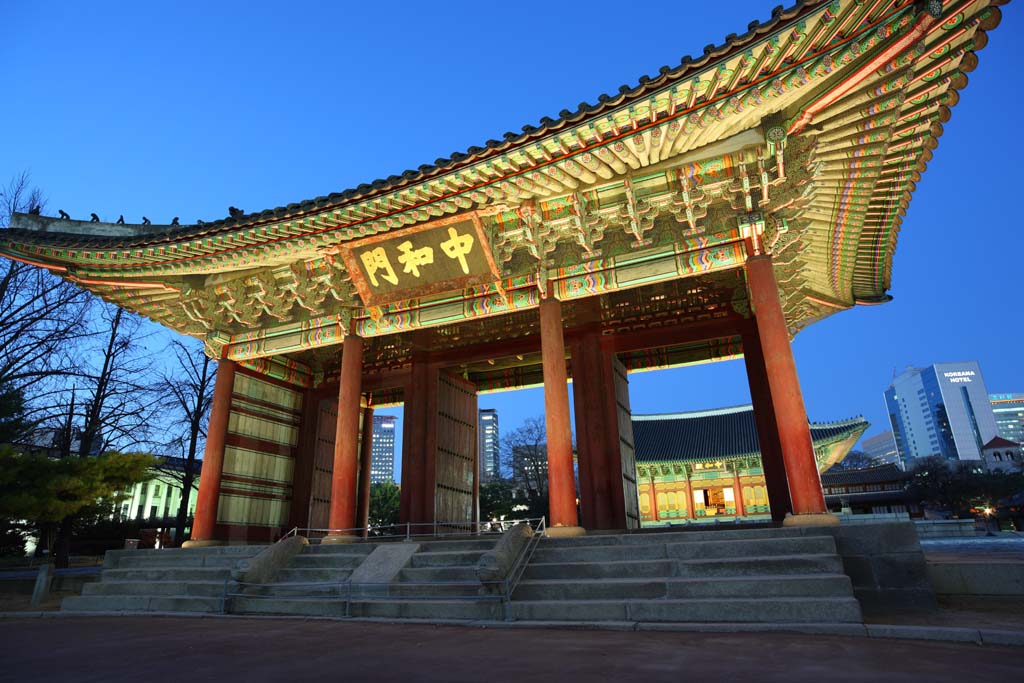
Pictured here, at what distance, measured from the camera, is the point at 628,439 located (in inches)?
524

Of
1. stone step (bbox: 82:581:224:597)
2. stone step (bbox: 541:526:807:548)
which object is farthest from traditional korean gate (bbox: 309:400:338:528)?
stone step (bbox: 541:526:807:548)

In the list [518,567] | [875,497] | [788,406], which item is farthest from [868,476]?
[518,567]

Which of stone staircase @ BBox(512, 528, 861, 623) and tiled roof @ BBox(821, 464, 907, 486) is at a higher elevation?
tiled roof @ BBox(821, 464, 907, 486)

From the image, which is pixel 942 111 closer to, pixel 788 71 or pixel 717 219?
pixel 788 71

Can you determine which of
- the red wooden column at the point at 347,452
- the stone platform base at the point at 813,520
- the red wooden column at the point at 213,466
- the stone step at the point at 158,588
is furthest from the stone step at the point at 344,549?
the stone platform base at the point at 813,520

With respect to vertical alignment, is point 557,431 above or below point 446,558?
above

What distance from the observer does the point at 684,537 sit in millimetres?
7273

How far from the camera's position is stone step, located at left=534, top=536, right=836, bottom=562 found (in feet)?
21.5

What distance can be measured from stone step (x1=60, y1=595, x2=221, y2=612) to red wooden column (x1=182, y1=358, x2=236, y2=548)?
7.88 ft

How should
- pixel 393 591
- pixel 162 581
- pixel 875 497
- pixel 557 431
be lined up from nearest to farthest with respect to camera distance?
1. pixel 393 591
2. pixel 162 581
3. pixel 557 431
4. pixel 875 497

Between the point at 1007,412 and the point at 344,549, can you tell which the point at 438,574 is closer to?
the point at 344,549

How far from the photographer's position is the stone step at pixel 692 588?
18.9ft

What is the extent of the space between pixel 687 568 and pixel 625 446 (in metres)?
6.33

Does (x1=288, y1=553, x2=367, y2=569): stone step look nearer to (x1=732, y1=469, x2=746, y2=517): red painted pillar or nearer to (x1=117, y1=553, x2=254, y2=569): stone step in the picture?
(x1=117, y1=553, x2=254, y2=569): stone step
